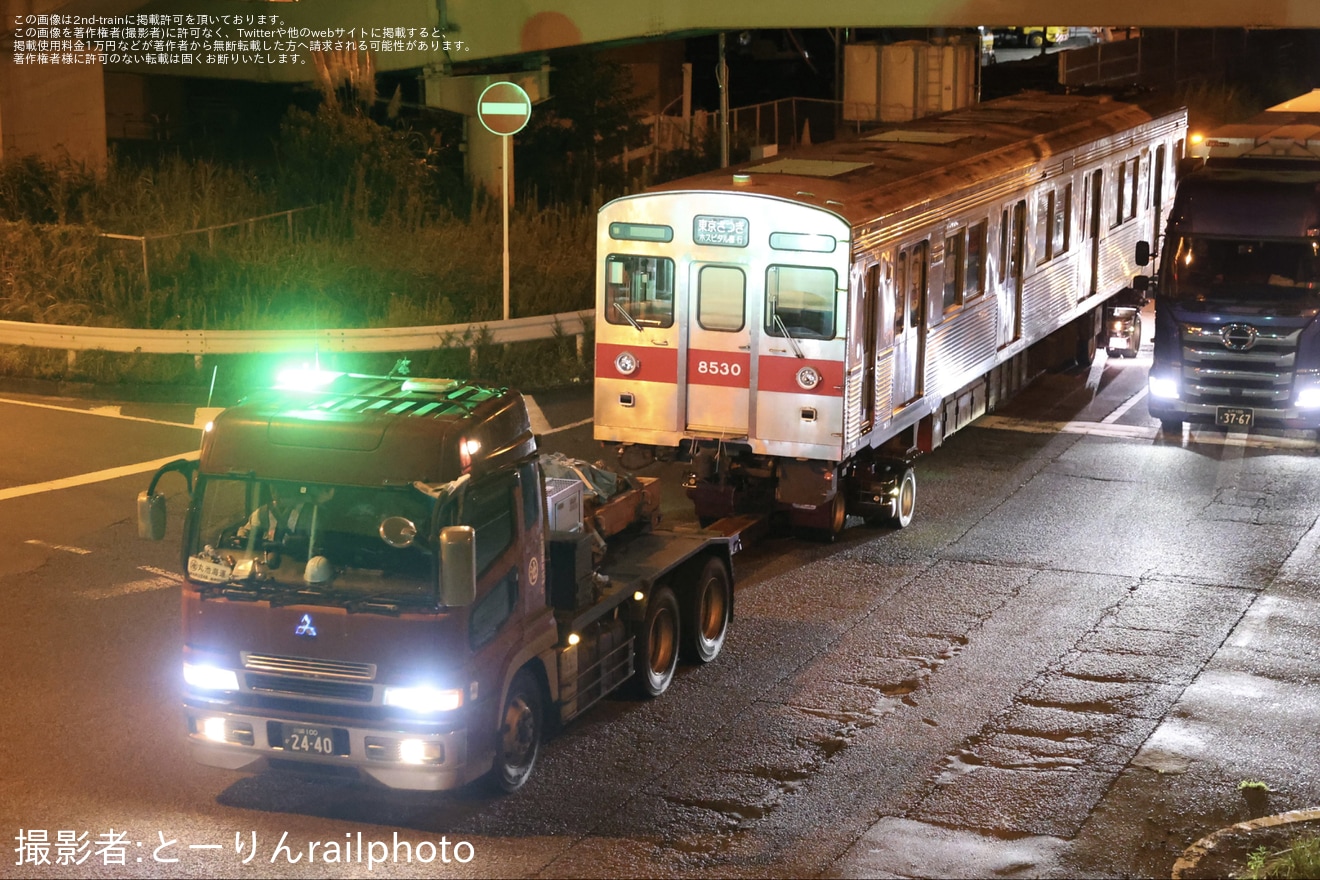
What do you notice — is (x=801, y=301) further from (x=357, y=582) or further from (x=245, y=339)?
(x=245, y=339)

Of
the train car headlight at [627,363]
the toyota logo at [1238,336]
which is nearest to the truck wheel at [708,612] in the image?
the train car headlight at [627,363]

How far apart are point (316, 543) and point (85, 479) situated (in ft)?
27.9

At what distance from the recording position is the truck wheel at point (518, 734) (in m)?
9.12

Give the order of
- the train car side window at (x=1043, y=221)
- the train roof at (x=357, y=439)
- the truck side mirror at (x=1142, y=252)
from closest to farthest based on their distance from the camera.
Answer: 1. the train roof at (x=357, y=439)
2. the train car side window at (x=1043, y=221)
3. the truck side mirror at (x=1142, y=252)

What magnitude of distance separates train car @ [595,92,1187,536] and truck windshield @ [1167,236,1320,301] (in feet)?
8.85

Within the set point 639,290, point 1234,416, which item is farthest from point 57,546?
point 1234,416

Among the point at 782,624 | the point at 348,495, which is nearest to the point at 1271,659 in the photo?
the point at 782,624

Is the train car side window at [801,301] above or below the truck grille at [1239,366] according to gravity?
above

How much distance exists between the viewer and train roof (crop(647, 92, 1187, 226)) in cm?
1440

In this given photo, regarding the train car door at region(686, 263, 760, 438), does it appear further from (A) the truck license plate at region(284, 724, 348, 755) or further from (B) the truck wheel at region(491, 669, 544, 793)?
(A) the truck license plate at region(284, 724, 348, 755)

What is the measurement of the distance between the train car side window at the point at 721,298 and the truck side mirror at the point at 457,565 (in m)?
6.44

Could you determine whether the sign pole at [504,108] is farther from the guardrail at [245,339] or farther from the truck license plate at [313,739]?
the truck license plate at [313,739]

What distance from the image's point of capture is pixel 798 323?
1402 centimetres

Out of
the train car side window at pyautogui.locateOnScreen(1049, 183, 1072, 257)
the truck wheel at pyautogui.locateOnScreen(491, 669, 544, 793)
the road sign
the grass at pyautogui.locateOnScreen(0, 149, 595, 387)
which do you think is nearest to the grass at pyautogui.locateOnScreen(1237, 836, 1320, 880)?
the truck wheel at pyautogui.locateOnScreen(491, 669, 544, 793)
